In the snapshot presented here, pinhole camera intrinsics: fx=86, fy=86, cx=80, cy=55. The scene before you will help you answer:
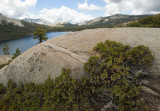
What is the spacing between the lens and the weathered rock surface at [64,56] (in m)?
7.57

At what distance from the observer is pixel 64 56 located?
334 inches

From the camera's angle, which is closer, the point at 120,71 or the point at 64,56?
the point at 120,71

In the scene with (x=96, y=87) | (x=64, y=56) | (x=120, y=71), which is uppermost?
(x=64, y=56)

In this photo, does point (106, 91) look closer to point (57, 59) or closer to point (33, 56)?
point (57, 59)

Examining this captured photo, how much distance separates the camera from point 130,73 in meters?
6.36

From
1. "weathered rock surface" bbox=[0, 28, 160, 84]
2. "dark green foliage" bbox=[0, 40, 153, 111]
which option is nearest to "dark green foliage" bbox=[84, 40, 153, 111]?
"dark green foliage" bbox=[0, 40, 153, 111]

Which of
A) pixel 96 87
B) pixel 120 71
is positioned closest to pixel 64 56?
pixel 96 87

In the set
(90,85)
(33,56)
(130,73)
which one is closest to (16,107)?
(33,56)

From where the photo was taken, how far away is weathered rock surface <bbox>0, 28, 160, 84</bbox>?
7.57m

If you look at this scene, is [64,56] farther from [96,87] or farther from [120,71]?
[120,71]

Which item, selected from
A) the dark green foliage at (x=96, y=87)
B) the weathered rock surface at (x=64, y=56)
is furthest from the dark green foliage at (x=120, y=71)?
the weathered rock surface at (x=64, y=56)

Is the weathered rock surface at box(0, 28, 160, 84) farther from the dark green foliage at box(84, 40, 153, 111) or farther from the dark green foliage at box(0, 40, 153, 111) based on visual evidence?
the dark green foliage at box(84, 40, 153, 111)

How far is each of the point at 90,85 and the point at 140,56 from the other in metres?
4.27

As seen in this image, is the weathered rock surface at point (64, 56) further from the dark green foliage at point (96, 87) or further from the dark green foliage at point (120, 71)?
the dark green foliage at point (120, 71)
